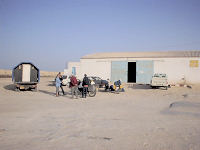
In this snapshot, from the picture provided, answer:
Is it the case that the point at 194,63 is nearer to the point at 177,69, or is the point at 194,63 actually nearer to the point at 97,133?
the point at 177,69

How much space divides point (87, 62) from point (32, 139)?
93.0 feet

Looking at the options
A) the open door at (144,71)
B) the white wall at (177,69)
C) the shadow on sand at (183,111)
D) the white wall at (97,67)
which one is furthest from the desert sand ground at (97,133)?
the white wall at (97,67)

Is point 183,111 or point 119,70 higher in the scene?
point 119,70

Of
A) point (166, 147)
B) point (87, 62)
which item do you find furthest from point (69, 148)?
point (87, 62)

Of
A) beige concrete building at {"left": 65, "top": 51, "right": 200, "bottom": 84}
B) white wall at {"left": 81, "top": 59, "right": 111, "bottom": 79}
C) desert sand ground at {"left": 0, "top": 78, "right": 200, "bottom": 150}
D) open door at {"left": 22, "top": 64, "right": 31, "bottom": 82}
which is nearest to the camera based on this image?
desert sand ground at {"left": 0, "top": 78, "right": 200, "bottom": 150}

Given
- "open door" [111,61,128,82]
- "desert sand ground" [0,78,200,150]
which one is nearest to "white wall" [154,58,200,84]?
"open door" [111,61,128,82]

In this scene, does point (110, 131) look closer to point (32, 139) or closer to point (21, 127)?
point (32, 139)

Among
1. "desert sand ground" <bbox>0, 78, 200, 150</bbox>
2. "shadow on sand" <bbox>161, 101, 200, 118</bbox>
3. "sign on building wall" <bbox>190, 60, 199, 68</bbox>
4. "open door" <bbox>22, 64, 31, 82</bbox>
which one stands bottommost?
"shadow on sand" <bbox>161, 101, 200, 118</bbox>

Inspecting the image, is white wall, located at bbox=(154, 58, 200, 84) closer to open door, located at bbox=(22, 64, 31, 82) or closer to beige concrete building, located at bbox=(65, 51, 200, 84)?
beige concrete building, located at bbox=(65, 51, 200, 84)

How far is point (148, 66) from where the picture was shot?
29031 mm

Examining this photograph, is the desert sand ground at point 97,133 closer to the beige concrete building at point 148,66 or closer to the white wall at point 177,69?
the white wall at point 177,69

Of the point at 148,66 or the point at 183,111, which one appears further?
the point at 148,66

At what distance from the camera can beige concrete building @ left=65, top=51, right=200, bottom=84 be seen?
26688 millimetres

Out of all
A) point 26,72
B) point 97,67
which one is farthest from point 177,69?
point 26,72
